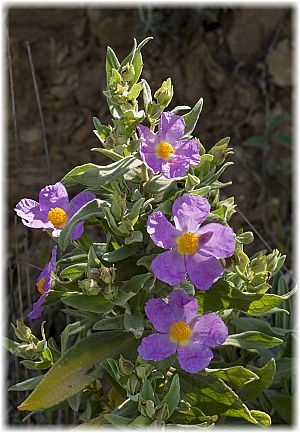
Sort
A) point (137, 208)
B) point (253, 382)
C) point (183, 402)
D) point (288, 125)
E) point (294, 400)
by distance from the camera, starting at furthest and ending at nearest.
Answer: point (288, 125) < point (294, 400) < point (253, 382) < point (183, 402) < point (137, 208)

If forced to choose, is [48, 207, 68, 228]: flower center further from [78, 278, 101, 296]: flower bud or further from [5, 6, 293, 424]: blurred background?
[5, 6, 293, 424]: blurred background

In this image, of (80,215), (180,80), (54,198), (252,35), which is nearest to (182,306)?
(80,215)

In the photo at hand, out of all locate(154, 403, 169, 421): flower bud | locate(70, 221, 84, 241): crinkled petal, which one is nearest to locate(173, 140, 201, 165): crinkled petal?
locate(70, 221, 84, 241): crinkled petal

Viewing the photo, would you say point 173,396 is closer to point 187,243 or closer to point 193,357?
point 193,357

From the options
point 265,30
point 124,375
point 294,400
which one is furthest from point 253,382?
point 265,30

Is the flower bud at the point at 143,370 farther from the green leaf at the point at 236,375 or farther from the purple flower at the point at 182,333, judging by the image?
the green leaf at the point at 236,375

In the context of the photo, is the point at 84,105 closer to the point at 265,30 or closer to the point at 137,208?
the point at 265,30

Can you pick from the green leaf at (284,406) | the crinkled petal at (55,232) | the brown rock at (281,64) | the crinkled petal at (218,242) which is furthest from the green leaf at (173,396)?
the brown rock at (281,64)
